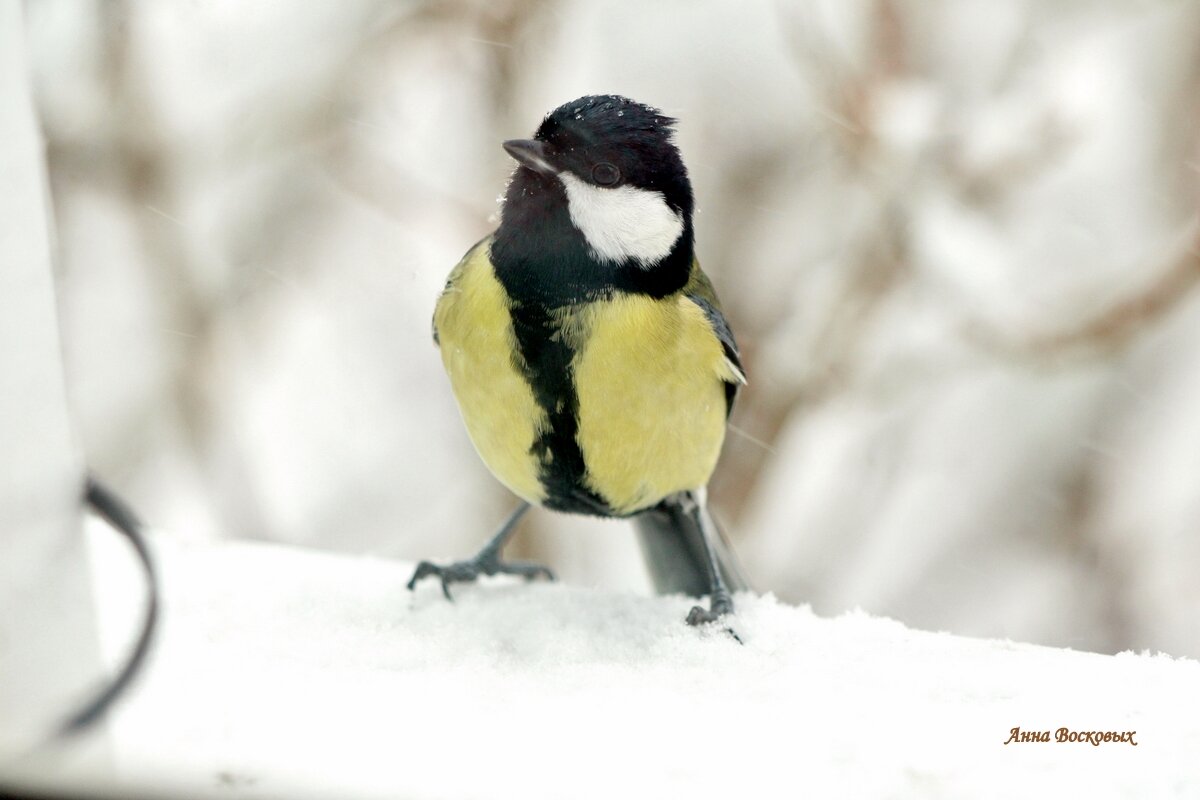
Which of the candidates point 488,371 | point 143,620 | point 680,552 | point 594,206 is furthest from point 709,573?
point 143,620

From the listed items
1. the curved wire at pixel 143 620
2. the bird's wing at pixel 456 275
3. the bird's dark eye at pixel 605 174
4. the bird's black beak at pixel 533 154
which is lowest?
the curved wire at pixel 143 620

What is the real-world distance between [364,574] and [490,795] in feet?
1.98

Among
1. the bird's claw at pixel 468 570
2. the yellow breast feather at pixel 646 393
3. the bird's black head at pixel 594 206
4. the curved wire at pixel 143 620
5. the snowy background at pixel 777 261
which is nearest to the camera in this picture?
the curved wire at pixel 143 620

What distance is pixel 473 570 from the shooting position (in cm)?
138

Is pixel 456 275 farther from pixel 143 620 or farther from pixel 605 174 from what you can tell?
pixel 143 620

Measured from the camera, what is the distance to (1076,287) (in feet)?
6.03

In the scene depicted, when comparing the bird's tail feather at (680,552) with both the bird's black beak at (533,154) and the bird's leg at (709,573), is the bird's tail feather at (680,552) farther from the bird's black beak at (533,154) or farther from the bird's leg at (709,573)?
the bird's black beak at (533,154)

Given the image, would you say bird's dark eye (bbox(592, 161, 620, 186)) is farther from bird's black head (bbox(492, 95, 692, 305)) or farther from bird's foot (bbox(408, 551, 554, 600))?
bird's foot (bbox(408, 551, 554, 600))

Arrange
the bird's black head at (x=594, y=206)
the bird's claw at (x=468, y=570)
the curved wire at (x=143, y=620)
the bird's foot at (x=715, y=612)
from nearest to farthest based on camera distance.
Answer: the curved wire at (x=143, y=620) → the bird's black head at (x=594, y=206) → the bird's foot at (x=715, y=612) → the bird's claw at (x=468, y=570)

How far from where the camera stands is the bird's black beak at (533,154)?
99cm

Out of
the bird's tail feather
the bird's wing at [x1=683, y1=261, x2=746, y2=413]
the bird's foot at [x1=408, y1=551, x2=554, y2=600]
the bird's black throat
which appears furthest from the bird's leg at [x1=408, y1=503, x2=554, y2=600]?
the bird's wing at [x1=683, y1=261, x2=746, y2=413]

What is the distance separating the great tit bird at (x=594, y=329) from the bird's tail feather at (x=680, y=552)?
3.4 inches

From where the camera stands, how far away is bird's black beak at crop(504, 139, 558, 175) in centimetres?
99

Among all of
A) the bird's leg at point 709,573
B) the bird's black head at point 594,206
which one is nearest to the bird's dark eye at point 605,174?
the bird's black head at point 594,206
